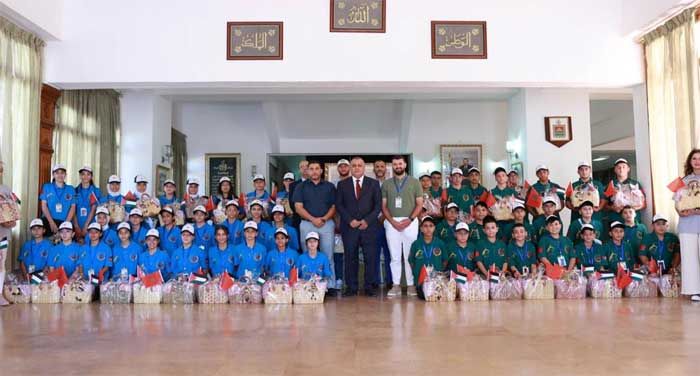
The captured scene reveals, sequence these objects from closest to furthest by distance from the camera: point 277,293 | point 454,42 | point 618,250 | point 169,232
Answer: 1. point 277,293
2. point 618,250
3. point 169,232
4. point 454,42

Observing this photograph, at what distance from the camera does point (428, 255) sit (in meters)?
5.63

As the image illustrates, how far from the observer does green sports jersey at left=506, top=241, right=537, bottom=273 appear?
18.7 feet

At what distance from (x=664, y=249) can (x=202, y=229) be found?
16.1 feet

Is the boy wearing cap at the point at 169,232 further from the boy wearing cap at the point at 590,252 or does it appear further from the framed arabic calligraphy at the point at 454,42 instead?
the boy wearing cap at the point at 590,252

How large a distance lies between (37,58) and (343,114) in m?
6.63

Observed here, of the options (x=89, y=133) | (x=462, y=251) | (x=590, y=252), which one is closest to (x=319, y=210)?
(x=462, y=251)

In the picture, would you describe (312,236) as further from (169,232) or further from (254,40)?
(254,40)

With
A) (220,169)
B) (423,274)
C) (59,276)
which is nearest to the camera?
(423,274)

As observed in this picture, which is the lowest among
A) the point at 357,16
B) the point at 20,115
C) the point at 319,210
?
the point at 319,210

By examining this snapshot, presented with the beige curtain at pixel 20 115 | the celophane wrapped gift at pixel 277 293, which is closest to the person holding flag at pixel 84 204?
the beige curtain at pixel 20 115

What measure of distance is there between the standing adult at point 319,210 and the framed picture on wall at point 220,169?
6202 mm

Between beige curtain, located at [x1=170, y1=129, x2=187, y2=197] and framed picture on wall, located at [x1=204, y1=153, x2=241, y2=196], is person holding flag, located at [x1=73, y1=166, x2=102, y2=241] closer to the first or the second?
beige curtain, located at [x1=170, y1=129, x2=187, y2=197]

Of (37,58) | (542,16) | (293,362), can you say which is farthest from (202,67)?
(293,362)

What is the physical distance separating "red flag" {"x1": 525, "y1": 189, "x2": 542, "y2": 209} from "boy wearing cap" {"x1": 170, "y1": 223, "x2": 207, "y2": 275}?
373 cm
